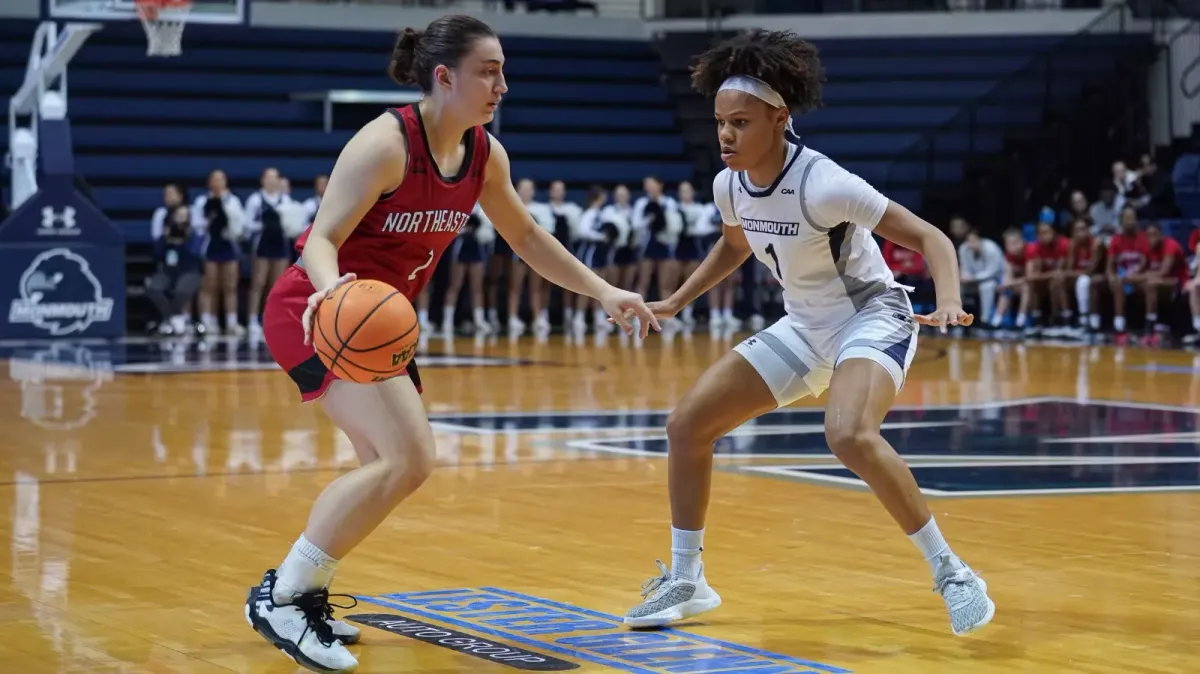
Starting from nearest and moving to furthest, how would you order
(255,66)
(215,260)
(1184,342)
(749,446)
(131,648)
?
(131,648)
(749,446)
(1184,342)
(215,260)
(255,66)

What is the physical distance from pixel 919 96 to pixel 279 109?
9.33 metres

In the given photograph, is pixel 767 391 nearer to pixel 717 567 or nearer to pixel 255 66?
pixel 717 567

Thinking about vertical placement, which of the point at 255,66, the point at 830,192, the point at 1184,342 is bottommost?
the point at 1184,342

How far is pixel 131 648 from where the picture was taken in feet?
15.9

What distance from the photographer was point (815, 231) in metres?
5.33

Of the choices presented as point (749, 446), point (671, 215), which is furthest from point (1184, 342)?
point (749, 446)

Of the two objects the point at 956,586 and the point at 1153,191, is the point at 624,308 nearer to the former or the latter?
the point at 956,586

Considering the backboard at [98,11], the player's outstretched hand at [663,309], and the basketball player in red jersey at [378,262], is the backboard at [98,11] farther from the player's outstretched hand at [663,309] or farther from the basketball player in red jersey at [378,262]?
the basketball player in red jersey at [378,262]

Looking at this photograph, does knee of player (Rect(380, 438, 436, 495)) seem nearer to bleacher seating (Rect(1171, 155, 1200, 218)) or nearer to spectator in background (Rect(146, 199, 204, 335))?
spectator in background (Rect(146, 199, 204, 335))

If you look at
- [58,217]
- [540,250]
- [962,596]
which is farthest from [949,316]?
[58,217]

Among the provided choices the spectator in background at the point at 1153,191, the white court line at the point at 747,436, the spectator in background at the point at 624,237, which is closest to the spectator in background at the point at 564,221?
the spectator in background at the point at 624,237

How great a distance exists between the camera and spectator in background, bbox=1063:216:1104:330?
20484mm

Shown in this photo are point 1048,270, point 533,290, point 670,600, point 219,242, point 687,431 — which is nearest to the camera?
point 670,600

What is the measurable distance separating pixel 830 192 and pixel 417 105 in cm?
123
